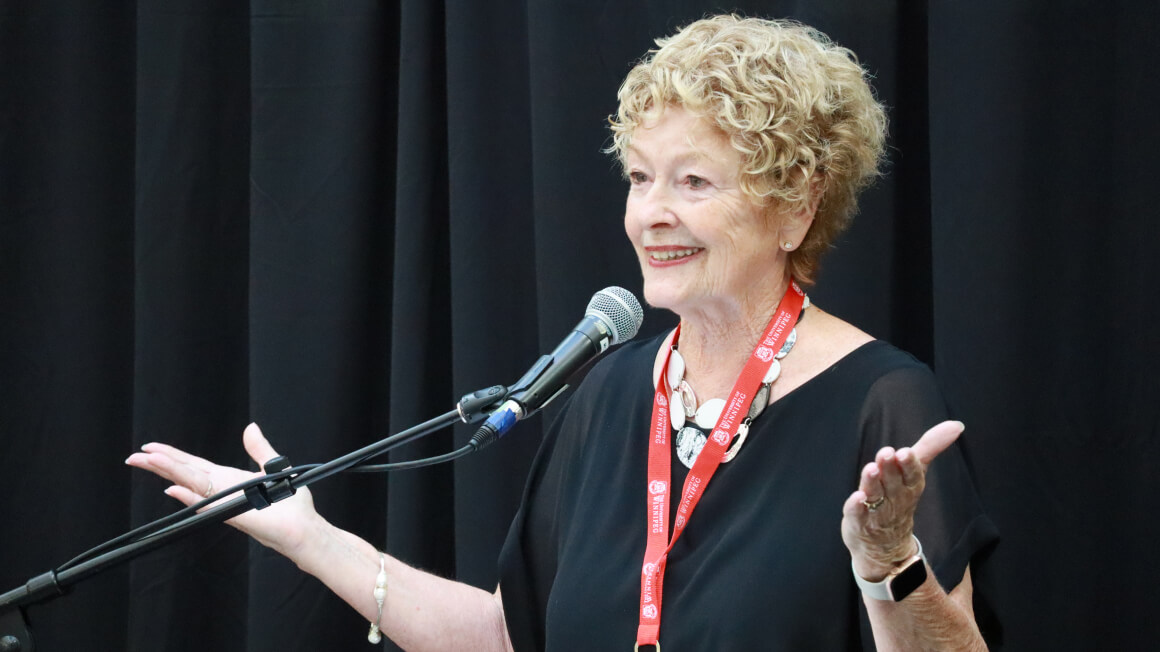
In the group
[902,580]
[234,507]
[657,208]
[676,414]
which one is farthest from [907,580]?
[234,507]

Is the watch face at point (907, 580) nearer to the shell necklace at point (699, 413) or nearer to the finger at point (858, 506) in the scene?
the finger at point (858, 506)

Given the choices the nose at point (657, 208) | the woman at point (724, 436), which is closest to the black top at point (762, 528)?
the woman at point (724, 436)

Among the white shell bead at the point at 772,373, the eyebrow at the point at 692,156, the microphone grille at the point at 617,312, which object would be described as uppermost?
the eyebrow at the point at 692,156

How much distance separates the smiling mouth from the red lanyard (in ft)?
0.57

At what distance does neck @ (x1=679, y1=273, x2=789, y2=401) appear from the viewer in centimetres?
180

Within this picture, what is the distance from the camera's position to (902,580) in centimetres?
A: 129

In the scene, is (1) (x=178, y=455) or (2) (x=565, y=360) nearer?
(2) (x=565, y=360)

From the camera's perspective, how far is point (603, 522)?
1.80m

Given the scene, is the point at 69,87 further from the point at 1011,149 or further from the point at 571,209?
the point at 1011,149

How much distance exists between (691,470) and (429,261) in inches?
45.7

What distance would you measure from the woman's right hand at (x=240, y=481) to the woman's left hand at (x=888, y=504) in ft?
2.85

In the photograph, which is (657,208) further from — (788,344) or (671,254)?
(788,344)

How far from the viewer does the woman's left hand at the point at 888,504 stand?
47.3 inches


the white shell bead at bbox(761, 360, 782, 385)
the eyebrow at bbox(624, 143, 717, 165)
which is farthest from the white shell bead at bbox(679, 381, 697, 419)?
the eyebrow at bbox(624, 143, 717, 165)
